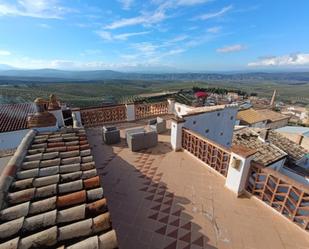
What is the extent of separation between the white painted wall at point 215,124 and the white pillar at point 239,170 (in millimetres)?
2996

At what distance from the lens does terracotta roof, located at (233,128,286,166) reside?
968 centimetres

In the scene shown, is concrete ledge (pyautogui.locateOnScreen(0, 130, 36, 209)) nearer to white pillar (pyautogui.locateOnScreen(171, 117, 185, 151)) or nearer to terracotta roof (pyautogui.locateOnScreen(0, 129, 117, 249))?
terracotta roof (pyautogui.locateOnScreen(0, 129, 117, 249))

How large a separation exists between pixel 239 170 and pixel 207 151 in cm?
137

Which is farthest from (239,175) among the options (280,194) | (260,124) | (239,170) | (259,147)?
(260,124)

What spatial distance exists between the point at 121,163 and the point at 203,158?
2654 millimetres

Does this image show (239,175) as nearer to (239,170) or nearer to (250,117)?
(239,170)

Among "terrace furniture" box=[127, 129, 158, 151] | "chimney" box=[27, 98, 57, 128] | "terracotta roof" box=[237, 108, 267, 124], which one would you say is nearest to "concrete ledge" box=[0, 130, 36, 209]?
"chimney" box=[27, 98, 57, 128]

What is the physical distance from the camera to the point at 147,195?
13.9 feet

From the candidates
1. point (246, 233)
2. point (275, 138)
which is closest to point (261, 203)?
point (246, 233)

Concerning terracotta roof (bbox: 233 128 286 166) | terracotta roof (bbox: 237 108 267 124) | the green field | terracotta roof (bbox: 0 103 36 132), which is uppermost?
terracotta roof (bbox: 0 103 36 132)

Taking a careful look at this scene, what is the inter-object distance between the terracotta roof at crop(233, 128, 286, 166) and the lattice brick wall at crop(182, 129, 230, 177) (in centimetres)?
373

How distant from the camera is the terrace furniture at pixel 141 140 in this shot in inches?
245

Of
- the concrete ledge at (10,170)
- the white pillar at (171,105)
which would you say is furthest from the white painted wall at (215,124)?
the concrete ledge at (10,170)

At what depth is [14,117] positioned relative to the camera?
12.6 metres
